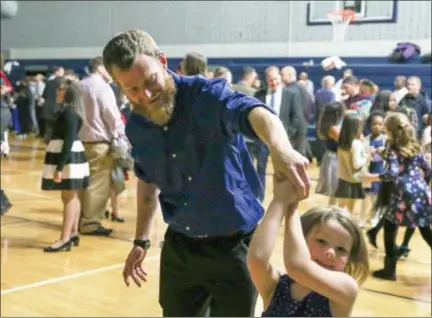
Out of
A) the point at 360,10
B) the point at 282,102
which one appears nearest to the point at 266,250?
the point at 282,102

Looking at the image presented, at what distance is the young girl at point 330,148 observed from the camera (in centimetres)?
556

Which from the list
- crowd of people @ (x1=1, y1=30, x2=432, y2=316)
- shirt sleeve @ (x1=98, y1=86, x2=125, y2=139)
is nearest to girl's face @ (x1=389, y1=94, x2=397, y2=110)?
shirt sleeve @ (x1=98, y1=86, x2=125, y2=139)

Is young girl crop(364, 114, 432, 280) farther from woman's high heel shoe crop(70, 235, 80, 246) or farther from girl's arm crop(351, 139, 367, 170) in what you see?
woman's high heel shoe crop(70, 235, 80, 246)

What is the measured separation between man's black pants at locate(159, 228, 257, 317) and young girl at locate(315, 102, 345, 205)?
3602 mm

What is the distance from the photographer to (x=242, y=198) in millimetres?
1848

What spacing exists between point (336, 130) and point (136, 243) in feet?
12.0

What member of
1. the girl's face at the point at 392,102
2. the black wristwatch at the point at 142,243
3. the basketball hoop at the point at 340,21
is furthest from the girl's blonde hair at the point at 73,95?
the basketball hoop at the point at 340,21

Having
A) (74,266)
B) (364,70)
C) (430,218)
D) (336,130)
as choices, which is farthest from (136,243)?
(364,70)

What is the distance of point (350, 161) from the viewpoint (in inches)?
204

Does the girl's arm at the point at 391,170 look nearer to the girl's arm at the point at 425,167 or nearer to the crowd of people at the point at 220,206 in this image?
the girl's arm at the point at 425,167

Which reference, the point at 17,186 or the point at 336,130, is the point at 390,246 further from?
the point at 17,186

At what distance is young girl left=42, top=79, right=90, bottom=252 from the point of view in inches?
182

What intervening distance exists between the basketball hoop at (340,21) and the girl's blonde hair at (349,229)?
987 centimetres

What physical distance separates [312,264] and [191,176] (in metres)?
0.61
